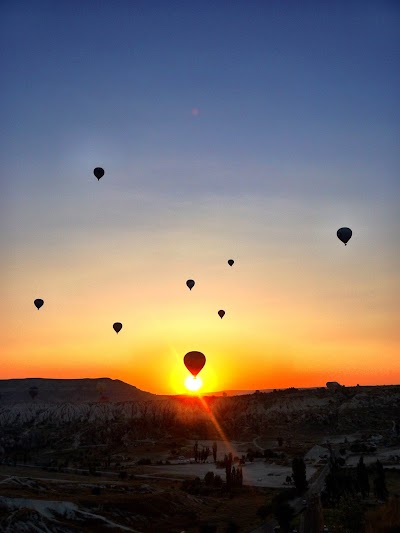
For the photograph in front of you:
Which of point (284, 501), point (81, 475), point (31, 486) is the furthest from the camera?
point (81, 475)

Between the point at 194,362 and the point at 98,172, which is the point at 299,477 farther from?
the point at 98,172

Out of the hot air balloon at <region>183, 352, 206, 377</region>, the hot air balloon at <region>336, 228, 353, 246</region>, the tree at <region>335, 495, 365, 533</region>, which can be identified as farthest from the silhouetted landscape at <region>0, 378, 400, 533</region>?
the hot air balloon at <region>336, 228, 353, 246</region>

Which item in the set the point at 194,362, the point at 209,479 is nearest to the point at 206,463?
the point at 209,479

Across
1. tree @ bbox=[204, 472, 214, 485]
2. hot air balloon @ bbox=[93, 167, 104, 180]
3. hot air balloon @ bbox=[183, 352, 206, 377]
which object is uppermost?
hot air balloon @ bbox=[93, 167, 104, 180]

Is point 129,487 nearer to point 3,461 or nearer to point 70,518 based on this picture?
point 70,518

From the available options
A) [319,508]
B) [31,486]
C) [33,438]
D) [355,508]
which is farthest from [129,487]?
[33,438]

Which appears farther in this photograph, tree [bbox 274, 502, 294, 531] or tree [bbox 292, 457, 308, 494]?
tree [bbox 292, 457, 308, 494]

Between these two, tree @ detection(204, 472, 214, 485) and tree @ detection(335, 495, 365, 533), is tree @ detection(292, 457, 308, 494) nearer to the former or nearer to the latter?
tree @ detection(204, 472, 214, 485)
